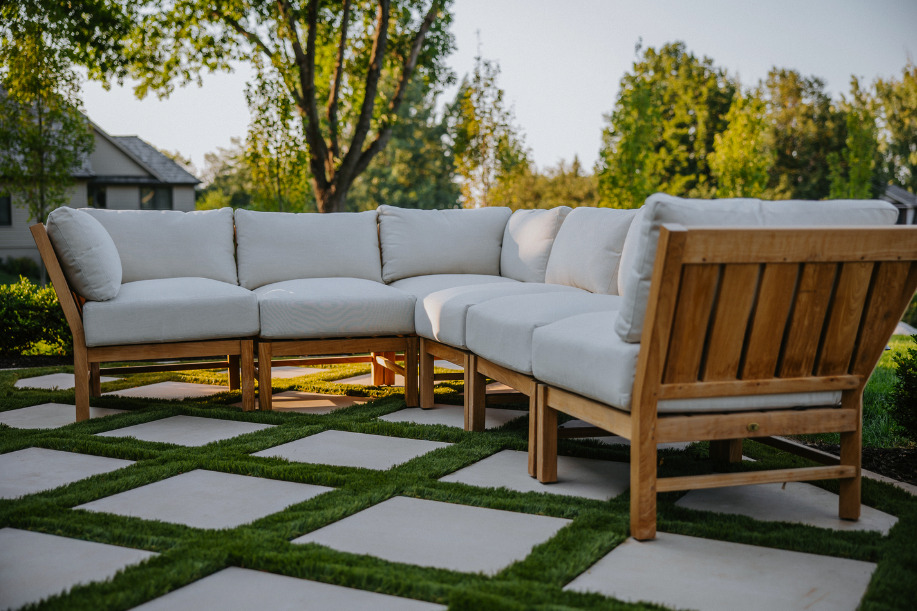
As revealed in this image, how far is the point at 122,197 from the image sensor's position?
21.7 meters

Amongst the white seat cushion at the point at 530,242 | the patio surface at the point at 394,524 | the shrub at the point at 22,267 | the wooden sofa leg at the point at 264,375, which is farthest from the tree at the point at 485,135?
the shrub at the point at 22,267

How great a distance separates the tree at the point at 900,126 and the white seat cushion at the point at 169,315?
29.5 meters

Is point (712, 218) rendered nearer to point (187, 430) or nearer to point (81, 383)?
point (187, 430)

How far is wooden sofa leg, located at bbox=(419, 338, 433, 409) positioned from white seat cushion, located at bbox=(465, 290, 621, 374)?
68 centimetres

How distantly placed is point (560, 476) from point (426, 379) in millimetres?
1400

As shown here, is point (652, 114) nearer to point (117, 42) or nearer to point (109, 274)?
point (117, 42)

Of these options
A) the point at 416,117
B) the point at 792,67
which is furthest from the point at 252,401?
the point at 792,67

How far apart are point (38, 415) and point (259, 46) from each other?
633cm

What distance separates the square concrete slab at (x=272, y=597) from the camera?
1.67m

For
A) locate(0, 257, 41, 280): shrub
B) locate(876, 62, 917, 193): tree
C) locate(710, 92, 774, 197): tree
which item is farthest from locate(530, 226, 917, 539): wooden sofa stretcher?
locate(876, 62, 917, 193): tree

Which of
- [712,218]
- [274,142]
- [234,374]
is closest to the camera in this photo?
[712,218]

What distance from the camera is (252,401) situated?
13.0 feet

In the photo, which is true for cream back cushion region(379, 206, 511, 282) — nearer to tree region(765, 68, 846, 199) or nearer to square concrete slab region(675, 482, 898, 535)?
square concrete slab region(675, 482, 898, 535)

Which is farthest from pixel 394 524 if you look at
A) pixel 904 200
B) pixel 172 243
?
pixel 904 200
